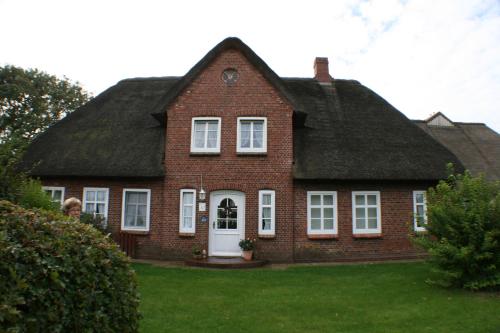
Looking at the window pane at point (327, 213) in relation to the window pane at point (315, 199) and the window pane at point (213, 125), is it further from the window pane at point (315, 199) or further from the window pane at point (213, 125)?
the window pane at point (213, 125)

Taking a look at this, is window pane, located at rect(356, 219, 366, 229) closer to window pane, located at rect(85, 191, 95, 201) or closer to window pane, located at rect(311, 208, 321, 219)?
window pane, located at rect(311, 208, 321, 219)

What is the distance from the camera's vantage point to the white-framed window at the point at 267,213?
44.8 ft

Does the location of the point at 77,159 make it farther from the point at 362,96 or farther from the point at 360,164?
the point at 362,96

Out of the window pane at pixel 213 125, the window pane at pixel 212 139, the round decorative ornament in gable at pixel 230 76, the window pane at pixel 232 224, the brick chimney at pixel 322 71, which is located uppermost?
the brick chimney at pixel 322 71

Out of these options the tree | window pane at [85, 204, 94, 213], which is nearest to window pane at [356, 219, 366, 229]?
Answer: window pane at [85, 204, 94, 213]

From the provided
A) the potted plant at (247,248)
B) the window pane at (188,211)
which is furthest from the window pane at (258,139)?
the potted plant at (247,248)

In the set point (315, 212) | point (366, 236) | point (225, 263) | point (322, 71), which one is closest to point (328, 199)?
point (315, 212)

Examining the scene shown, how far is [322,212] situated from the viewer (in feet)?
46.4

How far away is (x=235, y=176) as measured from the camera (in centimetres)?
1398

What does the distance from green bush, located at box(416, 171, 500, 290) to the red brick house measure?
15.9ft

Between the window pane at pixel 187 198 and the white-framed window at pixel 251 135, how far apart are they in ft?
7.91

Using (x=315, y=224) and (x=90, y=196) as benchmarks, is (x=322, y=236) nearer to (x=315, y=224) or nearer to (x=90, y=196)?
(x=315, y=224)

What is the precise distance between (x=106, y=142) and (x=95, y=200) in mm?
2437

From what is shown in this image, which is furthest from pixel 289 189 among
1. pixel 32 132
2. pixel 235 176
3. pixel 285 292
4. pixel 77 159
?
pixel 32 132
